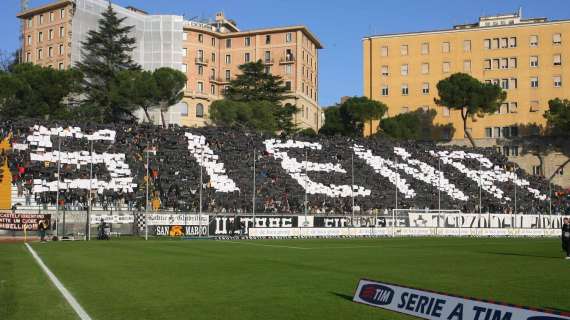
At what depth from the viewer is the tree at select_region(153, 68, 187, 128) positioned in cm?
8988

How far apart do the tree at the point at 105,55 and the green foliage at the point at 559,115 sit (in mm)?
61506

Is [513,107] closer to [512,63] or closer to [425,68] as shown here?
[512,63]

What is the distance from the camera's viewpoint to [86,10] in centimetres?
11012

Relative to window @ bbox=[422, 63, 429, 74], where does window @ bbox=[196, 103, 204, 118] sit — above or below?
below

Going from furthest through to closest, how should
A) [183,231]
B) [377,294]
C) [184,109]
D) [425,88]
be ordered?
1. [184,109]
2. [425,88]
3. [183,231]
4. [377,294]

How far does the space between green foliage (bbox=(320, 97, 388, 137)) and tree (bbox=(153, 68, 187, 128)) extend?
26.2 meters

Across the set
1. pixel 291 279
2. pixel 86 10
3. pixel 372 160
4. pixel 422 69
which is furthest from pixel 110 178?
pixel 422 69

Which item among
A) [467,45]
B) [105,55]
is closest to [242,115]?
[105,55]

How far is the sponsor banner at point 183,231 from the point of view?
50844 mm

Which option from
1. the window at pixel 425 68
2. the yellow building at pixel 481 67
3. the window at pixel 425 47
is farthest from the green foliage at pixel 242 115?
the window at pixel 425 47

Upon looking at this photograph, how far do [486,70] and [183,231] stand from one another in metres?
76.3

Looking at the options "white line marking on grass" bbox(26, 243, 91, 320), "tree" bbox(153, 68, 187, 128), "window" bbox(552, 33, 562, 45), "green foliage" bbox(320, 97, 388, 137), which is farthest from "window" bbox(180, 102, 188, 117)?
"white line marking on grass" bbox(26, 243, 91, 320)

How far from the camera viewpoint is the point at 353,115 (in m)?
104

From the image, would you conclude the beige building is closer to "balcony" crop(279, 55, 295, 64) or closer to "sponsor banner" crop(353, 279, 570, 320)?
"balcony" crop(279, 55, 295, 64)
